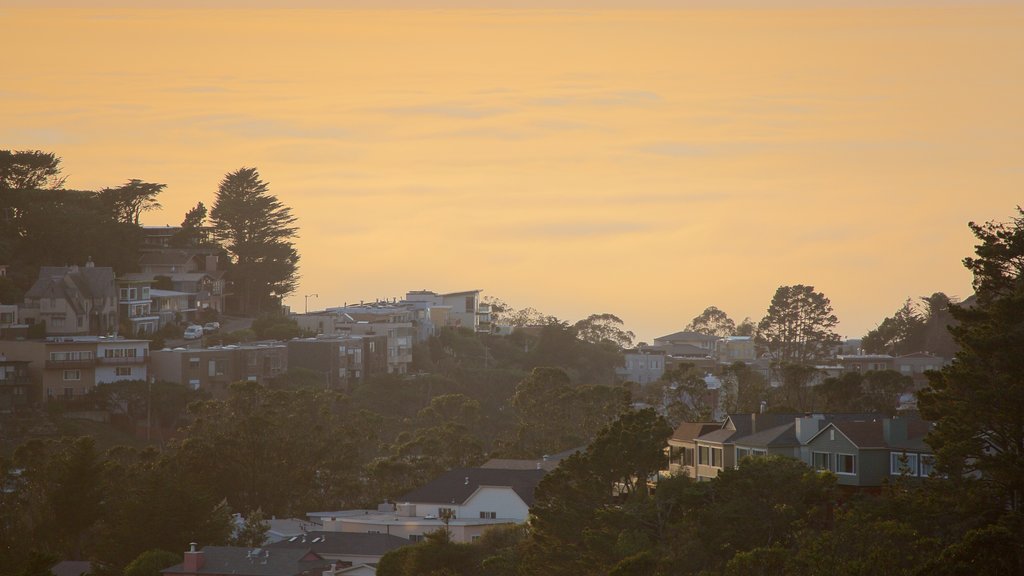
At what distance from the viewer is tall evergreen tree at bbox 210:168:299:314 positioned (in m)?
140

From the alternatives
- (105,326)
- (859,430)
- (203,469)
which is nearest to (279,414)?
(203,469)

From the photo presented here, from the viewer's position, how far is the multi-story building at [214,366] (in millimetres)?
111750

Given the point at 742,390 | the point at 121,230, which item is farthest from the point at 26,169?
the point at 742,390

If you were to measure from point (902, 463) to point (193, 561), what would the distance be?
27316 millimetres

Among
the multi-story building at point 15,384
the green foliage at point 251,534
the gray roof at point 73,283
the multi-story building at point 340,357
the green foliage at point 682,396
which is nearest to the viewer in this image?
the green foliage at point 251,534

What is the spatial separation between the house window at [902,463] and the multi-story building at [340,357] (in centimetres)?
6625

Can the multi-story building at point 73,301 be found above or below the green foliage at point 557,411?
above

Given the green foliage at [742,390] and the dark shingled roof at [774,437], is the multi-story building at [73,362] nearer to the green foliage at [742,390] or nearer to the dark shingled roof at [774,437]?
the green foliage at [742,390]

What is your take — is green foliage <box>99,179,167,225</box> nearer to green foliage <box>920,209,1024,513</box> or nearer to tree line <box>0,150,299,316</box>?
tree line <box>0,150,299,316</box>

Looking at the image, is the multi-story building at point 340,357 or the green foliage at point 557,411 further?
the multi-story building at point 340,357

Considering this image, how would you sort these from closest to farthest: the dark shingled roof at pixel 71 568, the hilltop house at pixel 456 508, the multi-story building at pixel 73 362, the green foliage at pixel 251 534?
the dark shingled roof at pixel 71 568, the green foliage at pixel 251 534, the hilltop house at pixel 456 508, the multi-story building at pixel 73 362

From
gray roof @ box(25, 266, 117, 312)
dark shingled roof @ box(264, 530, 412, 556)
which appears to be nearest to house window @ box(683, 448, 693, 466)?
dark shingled roof @ box(264, 530, 412, 556)

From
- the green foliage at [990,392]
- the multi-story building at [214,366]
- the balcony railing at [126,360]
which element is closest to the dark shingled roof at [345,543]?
the green foliage at [990,392]

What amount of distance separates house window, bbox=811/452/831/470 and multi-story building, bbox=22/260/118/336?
64010 mm
